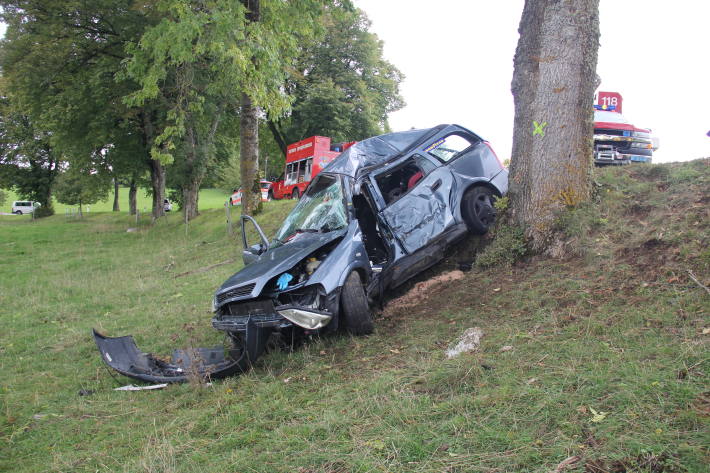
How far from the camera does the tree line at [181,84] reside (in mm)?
13586

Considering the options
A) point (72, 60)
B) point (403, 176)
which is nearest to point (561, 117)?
point (403, 176)

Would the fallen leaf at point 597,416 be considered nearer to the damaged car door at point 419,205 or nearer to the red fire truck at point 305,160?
the damaged car door at point 419,205

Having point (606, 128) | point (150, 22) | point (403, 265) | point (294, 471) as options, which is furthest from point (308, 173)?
point (294, 471)

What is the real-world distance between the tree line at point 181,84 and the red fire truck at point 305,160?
7.67 feet

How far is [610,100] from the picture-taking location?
1427 centimetres

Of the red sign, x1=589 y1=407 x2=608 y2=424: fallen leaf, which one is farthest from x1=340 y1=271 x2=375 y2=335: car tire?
the red sign

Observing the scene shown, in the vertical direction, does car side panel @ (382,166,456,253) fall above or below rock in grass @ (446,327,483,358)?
above

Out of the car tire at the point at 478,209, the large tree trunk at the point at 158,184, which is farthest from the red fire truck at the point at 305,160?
the car tire at the point at 478,209

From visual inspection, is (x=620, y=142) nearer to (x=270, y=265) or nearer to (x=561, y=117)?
(x=561, y=117)

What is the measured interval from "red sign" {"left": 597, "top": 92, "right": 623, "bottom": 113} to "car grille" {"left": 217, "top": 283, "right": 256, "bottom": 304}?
12.0m

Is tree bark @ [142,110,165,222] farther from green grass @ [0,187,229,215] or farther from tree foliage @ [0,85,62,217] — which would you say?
green grass @ [0,187,229,215]

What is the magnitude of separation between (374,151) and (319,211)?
4.30ft

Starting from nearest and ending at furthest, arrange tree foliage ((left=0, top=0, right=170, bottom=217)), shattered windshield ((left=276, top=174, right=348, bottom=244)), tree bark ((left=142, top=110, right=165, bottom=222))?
shattered windshield ((left=276, top=174, right=348, bottom=244))
tree foliage ((left=0, top=0, right=170, bottom=217))
tree bark ((left=142, top=110, right=165, bottom=222))

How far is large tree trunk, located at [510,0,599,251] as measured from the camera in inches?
255
